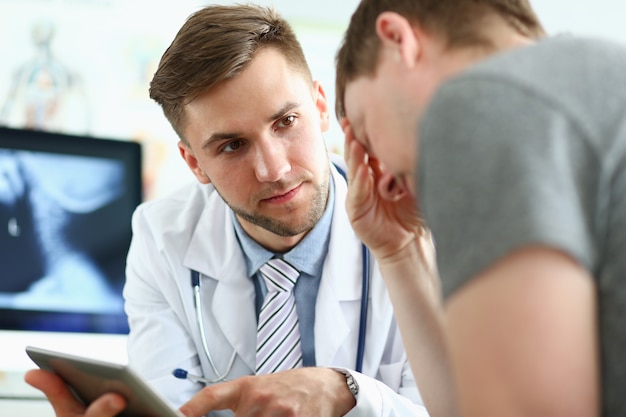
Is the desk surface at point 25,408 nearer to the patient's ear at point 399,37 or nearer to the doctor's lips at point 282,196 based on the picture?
the doctor's lips at point 282,196

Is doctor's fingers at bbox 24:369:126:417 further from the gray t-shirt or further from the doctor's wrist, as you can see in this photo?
the gray t-shirt

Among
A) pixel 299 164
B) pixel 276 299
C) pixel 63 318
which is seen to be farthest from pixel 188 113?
pixel 63 318

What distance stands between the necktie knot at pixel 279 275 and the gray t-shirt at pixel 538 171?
3.76 ft

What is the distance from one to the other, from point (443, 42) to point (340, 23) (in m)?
2.21

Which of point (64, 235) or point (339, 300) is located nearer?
point (339, 300)

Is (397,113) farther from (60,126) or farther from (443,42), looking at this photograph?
(60,126)

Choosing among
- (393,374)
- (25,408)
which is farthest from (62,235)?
(393,374)

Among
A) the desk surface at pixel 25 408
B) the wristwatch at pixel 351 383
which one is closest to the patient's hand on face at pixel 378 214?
the wristwatch at pixel 351 383

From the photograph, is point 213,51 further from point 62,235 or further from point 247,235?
point 62,235

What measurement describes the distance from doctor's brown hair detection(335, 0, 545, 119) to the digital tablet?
17.7 inches

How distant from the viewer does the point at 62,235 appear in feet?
7.62

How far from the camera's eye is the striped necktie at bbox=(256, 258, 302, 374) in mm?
1713

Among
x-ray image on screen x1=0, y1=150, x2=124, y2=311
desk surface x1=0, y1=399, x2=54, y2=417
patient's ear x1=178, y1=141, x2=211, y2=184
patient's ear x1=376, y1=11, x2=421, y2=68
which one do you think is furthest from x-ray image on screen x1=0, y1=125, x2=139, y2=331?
patient's ear x1=376, y1=11, x2=421, y2=68

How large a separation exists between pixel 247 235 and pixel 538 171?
133cm
